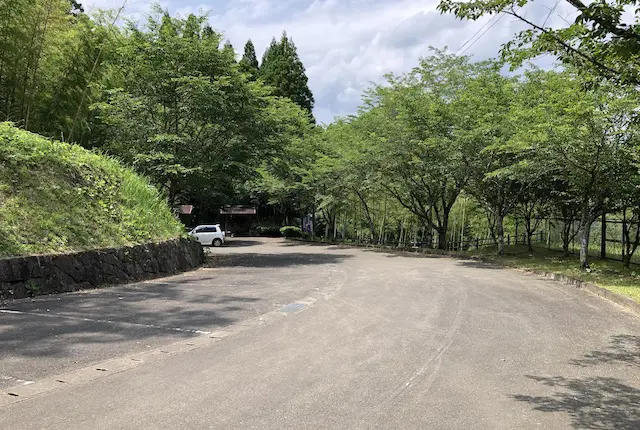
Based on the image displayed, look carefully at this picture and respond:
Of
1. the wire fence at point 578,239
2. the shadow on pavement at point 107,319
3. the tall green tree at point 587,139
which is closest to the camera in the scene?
the shadow on pavement at point 107,319

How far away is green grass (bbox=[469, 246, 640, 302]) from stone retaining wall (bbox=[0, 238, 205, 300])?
11.1 meters

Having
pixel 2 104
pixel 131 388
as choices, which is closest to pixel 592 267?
pixel 131 388

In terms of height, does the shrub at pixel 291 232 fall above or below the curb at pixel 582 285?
above

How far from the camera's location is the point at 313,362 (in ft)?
17.8

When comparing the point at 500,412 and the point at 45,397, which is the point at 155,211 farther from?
the point at 500,412

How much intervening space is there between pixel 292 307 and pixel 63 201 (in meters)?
6.44

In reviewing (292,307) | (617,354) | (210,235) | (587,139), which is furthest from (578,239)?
(292,307)

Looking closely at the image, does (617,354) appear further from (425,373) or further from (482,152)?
(482,152)

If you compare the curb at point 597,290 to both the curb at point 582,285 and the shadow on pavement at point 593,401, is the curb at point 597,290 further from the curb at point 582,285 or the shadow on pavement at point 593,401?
the shadow on pavement at point 593,401

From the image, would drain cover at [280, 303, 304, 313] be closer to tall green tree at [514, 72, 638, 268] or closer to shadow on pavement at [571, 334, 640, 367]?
shadow on pavement at [571, 334, 640, 367]

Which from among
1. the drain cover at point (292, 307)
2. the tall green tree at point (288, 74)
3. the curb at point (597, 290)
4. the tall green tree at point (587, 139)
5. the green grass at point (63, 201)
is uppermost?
the tall green tree at point (288, 74)

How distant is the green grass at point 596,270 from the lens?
1191 cm

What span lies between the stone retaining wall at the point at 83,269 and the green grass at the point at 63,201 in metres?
0.27

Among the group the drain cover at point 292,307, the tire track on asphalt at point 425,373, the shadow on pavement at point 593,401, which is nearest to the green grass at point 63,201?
the drain cover at point 292,307
